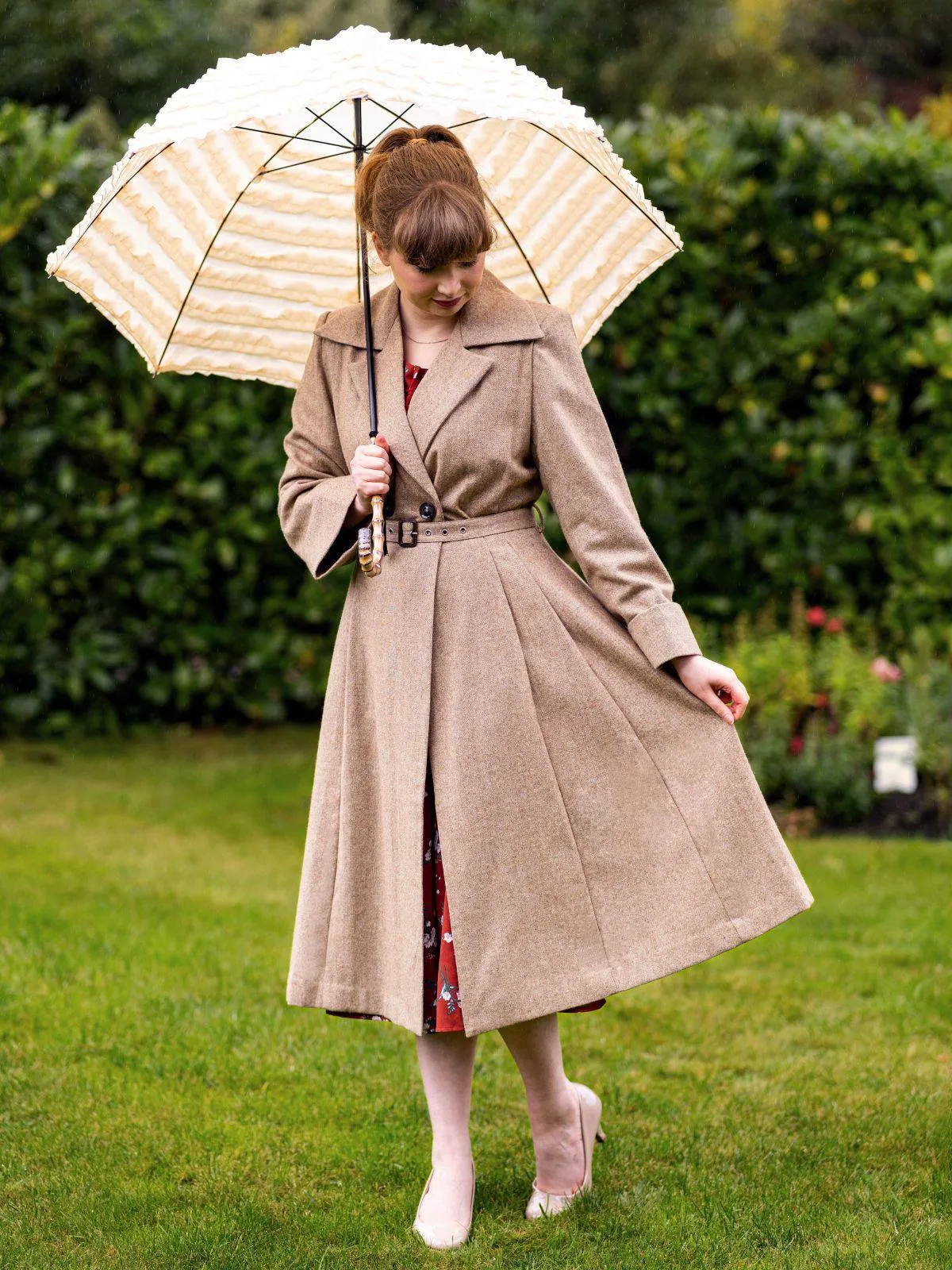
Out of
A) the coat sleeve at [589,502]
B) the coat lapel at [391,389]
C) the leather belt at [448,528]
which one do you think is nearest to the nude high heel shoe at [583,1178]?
the coat sleeve at [589,502]

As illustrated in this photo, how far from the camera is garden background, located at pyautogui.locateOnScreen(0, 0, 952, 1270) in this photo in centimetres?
376

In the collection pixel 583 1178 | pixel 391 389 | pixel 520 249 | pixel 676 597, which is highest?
pixel 520 249

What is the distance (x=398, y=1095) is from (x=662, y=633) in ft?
4.81

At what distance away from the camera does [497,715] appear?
263 cm

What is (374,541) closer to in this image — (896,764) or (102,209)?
(102,209)

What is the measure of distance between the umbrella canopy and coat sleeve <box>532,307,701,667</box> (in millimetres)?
440

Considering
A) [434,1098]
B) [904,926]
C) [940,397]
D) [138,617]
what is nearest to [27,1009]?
[434,1098]

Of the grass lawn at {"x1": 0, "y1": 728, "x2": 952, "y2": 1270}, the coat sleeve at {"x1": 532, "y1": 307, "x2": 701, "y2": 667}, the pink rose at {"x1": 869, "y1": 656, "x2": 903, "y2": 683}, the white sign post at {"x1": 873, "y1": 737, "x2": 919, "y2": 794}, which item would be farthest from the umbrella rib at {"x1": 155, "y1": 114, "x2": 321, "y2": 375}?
the pink rose at {"x1": 869, "y1": 656, "x2": 903, "y2": 683}

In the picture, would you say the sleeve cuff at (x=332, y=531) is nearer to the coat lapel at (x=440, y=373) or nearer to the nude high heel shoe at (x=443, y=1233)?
the coat lapel at (x=440, y=373)

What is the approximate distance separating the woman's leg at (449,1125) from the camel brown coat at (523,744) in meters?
0.19

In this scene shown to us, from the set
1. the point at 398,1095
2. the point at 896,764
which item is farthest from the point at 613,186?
the point at 896,764

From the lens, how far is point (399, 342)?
2.76 meters

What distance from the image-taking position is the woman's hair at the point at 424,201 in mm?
2527

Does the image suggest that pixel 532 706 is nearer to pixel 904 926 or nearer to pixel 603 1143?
pixel 603 1143
